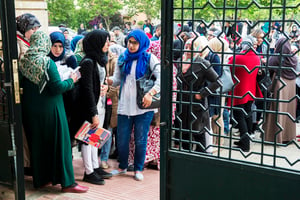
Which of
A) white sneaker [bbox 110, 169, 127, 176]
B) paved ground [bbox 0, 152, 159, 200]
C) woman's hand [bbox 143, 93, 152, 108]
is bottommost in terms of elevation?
paved ground [bbox 0, 152, 159, 200]

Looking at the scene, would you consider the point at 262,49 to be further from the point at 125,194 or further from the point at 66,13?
the point at 66,13

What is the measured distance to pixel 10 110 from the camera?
359 centimetres

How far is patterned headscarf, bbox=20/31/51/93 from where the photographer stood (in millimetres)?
3955

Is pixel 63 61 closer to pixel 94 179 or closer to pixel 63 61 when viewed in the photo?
pixel 63 61

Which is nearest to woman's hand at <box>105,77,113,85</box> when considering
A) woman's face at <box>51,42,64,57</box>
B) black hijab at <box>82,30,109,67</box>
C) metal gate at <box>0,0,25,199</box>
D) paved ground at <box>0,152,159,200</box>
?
black hijab at <box>82,30,109,67</box>

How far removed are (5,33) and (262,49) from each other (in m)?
5.39

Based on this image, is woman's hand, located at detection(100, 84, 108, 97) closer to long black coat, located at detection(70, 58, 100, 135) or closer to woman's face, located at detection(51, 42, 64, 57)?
long black coat, located at detection(70, 58, 100, 135)

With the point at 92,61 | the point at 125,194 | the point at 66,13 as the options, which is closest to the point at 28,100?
the point at 92,61

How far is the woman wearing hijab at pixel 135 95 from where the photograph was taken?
15.1 feet

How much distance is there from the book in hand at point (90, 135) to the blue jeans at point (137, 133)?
336 millimetres

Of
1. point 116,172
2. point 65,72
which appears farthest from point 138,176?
point 65,72

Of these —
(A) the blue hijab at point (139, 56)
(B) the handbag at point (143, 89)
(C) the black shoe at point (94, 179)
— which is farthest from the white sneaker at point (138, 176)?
(A) the blue hijab at point (139, 56)

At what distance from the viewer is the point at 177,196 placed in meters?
2.98

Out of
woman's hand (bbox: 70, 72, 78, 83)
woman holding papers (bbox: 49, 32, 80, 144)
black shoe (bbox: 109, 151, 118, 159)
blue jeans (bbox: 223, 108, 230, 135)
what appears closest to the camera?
woman's hand (bbox: 70, 72, 78, 83)
